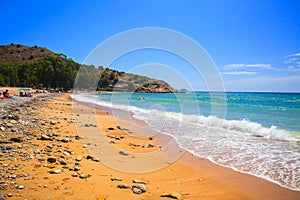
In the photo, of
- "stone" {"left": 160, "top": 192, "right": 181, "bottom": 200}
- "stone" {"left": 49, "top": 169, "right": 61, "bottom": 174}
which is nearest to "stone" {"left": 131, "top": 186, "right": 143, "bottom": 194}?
"stone" {"left": 160, "top": 192, "right": 181, "bottom": 200}

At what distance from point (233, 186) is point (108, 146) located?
4.19 metres

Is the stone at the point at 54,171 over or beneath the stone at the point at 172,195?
over

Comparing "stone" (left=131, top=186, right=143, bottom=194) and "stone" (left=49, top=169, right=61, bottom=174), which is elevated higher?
"stone" (left=49, top=169, right=61, bottom=174)

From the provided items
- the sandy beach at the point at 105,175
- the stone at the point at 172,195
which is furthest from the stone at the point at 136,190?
the stone at the point at 172,195

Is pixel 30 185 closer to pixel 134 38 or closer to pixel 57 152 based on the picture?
pixel 57 152

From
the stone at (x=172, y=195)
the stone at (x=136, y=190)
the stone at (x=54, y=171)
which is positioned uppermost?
the stone at (x=54, y=171)

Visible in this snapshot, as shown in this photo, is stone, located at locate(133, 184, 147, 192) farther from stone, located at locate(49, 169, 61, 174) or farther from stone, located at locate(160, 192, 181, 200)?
stone, located at locate(49, 169, 61, 174)

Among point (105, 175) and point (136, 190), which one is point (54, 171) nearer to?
point (105, 175)

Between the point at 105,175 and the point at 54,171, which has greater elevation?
the point at 54,171

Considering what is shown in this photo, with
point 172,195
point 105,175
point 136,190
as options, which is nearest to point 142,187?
point 136,190

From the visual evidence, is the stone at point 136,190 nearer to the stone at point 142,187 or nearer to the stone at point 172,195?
the stone at point 142,187

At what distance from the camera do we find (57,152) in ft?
17.6

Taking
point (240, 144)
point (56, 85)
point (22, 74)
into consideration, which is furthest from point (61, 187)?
point (22, 74)

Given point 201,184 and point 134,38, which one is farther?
point 134,38
